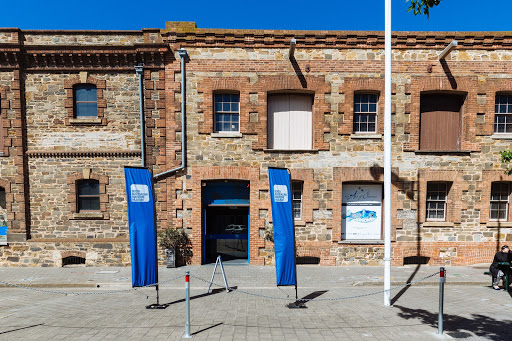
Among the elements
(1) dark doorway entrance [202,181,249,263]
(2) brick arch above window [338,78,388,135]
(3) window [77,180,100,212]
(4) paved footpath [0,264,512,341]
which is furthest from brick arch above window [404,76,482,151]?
(3) window [77,180,100,212]

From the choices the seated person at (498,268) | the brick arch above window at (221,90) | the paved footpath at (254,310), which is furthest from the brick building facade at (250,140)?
the seated person at (498,268)

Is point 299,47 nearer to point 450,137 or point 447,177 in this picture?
point 450,137

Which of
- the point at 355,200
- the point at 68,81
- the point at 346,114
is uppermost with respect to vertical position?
the point at 68,81

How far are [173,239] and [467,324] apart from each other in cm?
893

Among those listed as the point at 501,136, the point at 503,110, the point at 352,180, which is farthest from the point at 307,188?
the point at 503,110

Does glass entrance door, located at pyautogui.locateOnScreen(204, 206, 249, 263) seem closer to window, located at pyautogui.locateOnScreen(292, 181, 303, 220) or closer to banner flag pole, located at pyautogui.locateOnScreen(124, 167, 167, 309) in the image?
window, located at pyautogui.locateOnScreen(292, 181, 303, 220)

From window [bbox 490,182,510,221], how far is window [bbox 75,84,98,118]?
641 inches

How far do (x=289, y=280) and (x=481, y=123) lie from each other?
32.2ft

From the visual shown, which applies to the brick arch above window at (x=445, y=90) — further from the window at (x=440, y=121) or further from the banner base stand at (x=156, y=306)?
the banner base stand at (x=156, y=306)

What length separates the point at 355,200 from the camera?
10.7 m

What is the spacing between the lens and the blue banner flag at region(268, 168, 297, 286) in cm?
686

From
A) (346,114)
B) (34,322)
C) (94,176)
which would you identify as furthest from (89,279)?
(346,114)

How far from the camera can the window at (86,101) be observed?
1047 centimetres

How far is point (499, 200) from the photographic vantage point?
1060cm
